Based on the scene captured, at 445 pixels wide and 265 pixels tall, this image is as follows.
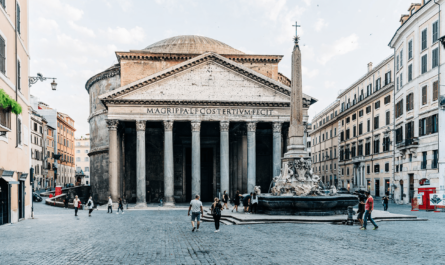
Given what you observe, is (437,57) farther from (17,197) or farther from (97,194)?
(97,194)

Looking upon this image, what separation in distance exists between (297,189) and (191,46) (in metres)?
33.2

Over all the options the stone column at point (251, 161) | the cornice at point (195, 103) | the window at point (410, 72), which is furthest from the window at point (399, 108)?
the stone column at point (251, 161)

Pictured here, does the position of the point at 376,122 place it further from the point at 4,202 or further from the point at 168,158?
the point at 4,202

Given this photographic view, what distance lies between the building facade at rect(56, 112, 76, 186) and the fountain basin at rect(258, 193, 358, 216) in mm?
64090

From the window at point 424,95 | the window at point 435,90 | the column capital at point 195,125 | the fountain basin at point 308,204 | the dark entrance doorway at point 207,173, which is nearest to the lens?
the fountain basin at point 308,204

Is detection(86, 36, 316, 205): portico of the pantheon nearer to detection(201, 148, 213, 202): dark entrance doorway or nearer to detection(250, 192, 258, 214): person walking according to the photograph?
detection(201, 148, 213, 202): dark entrance doorway

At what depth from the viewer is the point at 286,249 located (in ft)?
36.0

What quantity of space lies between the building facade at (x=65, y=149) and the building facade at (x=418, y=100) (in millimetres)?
58131

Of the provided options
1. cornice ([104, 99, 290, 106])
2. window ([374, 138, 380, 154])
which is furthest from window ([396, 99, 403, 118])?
cornice ([104, 99, 290, 106])

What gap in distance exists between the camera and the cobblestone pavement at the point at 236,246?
384 inches

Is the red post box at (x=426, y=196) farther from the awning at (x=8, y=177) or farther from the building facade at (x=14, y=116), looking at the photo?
the awning at (x=8, y=177)

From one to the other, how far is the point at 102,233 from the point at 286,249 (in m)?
7.69

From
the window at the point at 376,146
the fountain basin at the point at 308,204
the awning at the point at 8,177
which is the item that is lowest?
the fountain basin at the point at 308,204

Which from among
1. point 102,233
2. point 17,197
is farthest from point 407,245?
point 17,197
